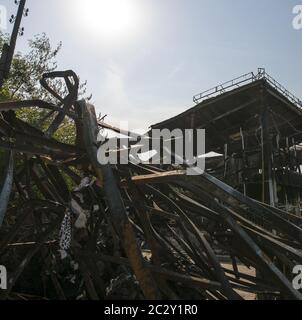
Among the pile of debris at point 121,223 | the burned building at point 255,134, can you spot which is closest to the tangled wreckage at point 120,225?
the pile of debris at point 121,223

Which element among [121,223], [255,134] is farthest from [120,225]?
[255,134]

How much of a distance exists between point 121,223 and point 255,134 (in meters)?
19.0

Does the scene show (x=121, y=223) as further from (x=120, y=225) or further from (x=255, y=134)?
(x=255, y=134)

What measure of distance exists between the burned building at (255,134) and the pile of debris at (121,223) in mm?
14635

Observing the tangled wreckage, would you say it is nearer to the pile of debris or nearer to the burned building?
the pile of debris

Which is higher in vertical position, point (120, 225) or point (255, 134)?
point (255, 134)

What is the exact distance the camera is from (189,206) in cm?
419

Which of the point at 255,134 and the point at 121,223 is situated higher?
the point at 255,134

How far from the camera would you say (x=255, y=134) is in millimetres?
20484

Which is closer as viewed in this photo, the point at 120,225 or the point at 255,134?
the point at 120,225

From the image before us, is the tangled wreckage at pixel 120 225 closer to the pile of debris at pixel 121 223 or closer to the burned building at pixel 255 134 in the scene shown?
the pile of debris at pixel 121 223

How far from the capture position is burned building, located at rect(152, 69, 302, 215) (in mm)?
18672
